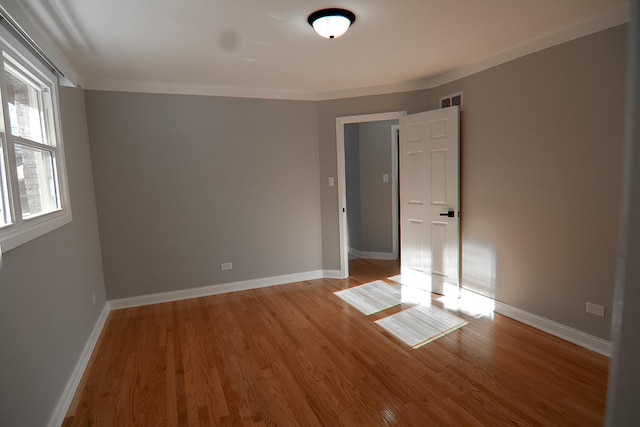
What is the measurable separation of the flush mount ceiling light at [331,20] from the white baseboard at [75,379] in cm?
290

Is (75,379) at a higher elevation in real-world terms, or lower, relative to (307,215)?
lower

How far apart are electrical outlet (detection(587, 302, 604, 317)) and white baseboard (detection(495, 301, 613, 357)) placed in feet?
0.62

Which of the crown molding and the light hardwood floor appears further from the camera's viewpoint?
the crown molding

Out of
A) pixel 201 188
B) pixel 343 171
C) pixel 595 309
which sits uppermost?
pixel 343 171

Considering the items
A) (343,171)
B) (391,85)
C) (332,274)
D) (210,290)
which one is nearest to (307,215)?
(343,171)

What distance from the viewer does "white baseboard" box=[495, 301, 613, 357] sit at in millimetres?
2646

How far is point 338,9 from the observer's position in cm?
224

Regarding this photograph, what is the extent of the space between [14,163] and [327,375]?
2305mm

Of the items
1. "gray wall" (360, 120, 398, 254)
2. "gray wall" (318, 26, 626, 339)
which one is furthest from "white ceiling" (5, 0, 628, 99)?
"gray wall" (360, 120, 398, 254)

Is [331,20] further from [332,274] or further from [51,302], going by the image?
[332,274]

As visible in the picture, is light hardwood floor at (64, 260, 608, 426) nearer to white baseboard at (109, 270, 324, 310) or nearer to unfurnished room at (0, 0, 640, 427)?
unfurnished room at (0, 0, 640, 427)

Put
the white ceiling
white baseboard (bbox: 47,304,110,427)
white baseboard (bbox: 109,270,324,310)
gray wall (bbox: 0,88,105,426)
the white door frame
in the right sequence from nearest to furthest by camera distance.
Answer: gray wall (bbox: 0,88,105,426) → white baseboard (bbox: 47,304,110,427) → the white ceiling → white baseboard (bbox: 109,270,324,310) → the white door frame

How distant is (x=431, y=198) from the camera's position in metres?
3.92

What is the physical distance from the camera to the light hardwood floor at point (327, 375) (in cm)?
206
